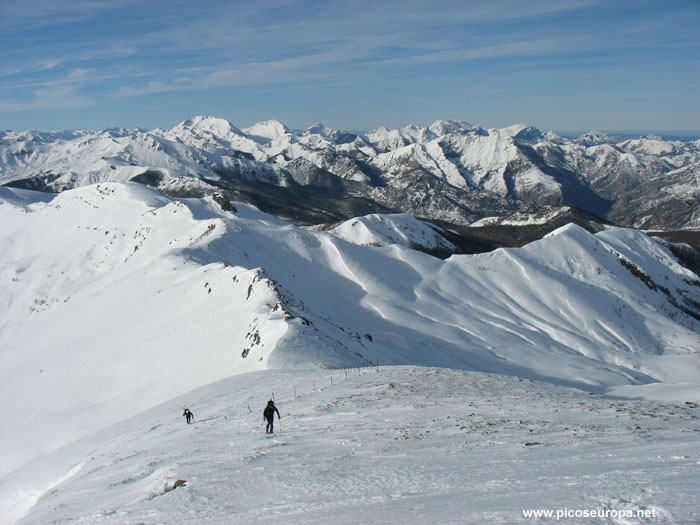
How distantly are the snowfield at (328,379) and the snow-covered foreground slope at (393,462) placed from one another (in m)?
0.08

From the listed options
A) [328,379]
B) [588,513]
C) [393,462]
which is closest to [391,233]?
[328,379]

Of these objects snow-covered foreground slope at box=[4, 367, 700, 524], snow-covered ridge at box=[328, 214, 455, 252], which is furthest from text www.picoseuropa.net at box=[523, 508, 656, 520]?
snow-covered ridge at box=[328, 214, 455, 252]

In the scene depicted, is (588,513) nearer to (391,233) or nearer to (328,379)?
(328,379)

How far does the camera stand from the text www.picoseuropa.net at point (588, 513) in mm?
7267

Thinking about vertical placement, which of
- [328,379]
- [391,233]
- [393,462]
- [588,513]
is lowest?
[391,233]

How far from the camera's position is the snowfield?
9.91m

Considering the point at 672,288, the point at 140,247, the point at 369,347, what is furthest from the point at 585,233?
the point at 140,247

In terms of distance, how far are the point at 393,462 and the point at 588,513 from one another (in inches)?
198

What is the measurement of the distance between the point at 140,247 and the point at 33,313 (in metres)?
19.5

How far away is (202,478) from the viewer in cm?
1154

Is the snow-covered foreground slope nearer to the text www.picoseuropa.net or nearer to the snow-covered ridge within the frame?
the text www.picoseuropa.net

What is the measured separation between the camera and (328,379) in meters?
24.0

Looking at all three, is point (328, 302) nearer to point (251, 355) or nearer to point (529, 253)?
point (251, 355)

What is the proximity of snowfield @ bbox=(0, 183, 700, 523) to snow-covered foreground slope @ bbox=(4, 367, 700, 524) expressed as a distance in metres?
0.08
